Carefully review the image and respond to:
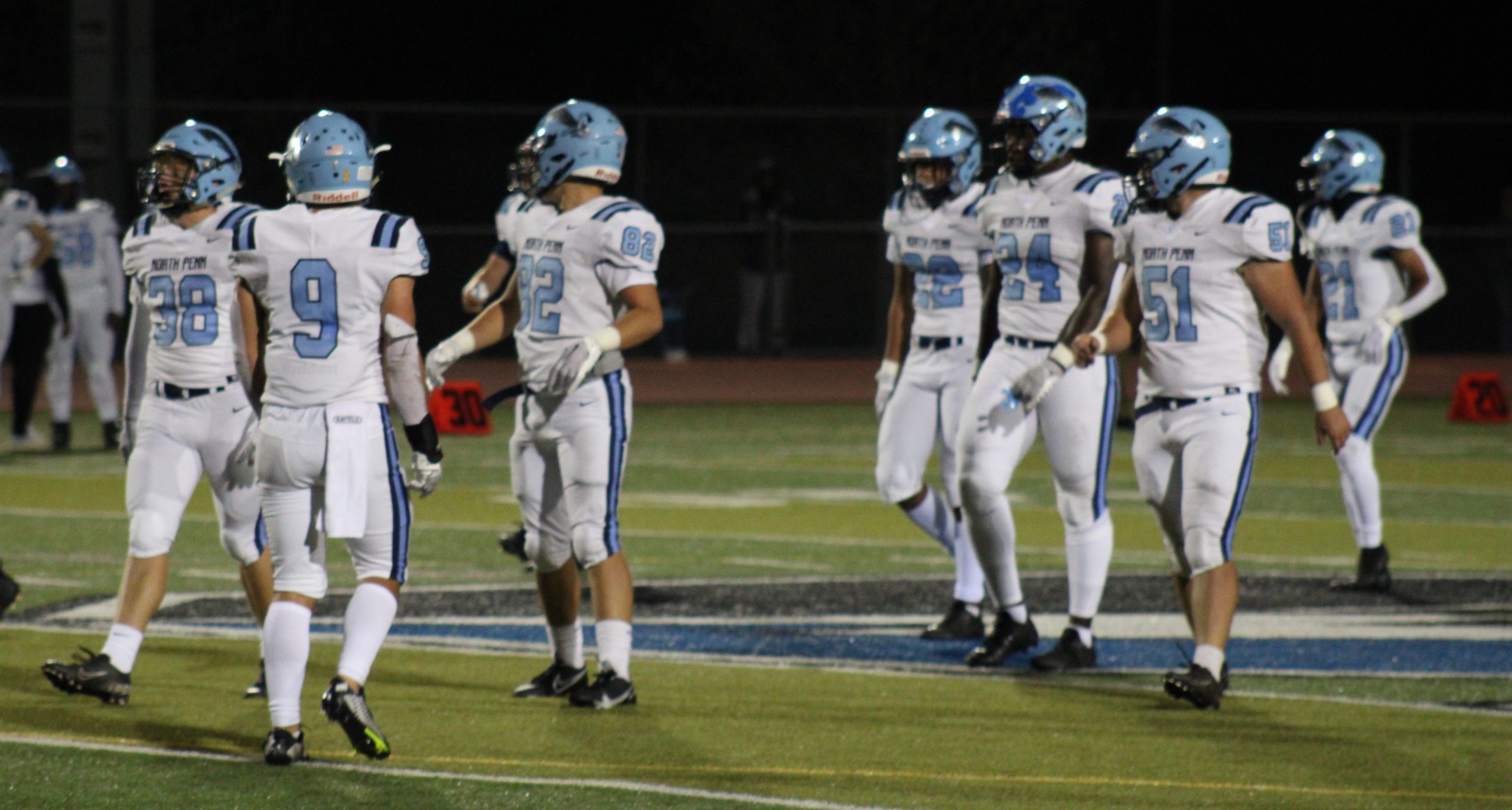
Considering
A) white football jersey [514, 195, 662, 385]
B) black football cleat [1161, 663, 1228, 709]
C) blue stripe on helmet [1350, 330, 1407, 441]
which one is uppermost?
white football jersey [514, 195, 662, 385]

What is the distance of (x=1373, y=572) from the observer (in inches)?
344

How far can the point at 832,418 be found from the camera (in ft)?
54.3

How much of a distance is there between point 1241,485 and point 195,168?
3350mm

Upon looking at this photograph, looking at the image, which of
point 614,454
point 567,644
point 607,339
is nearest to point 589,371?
point 607,339

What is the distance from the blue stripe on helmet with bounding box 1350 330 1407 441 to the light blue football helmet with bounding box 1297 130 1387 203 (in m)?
0.68

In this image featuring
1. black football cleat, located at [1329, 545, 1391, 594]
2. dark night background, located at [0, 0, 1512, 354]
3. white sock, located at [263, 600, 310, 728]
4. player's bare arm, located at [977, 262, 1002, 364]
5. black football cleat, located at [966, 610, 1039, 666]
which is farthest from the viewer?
dark night background, located at [0, 0, 1512, 354]

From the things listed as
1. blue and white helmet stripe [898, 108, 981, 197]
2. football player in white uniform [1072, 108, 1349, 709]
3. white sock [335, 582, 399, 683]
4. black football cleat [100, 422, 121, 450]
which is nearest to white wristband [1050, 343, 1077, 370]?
football player in white uniform [1072, 108, 1349, 709]

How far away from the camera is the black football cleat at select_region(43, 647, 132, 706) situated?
609 cm

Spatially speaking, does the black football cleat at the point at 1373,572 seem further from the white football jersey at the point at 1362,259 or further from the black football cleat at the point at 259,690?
the black football cleat at the point at 259,690

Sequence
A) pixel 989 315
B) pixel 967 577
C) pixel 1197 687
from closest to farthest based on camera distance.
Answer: pixel 1197 687, pixel 989 315, pixel 967 577

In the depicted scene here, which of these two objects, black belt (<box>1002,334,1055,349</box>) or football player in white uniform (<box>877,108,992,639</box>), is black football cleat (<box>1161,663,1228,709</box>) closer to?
black belt (<box>1002,334,1055,349</box>)

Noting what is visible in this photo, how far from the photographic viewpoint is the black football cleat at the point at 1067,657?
22.8 feet

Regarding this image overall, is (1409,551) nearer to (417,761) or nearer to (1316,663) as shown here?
(1316,663)

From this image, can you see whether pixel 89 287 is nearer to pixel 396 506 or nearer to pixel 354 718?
pixel 396 506
